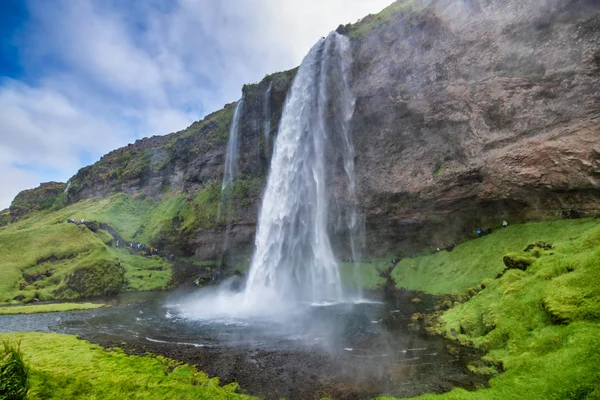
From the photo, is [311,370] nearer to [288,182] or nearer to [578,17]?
[288,182]

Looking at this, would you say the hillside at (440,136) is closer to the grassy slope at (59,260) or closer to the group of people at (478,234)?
the grassy slope at (59,260)

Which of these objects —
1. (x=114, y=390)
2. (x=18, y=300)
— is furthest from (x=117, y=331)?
(x=18, y=300)

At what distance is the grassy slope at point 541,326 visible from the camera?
9.48 metres

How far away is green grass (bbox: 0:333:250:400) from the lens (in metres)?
11.3

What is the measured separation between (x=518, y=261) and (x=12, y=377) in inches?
1023

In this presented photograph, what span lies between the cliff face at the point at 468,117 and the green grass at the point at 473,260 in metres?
2.92

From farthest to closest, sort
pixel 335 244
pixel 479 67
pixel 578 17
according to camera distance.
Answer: pixel 335 244 < pixel 479 67 < pixel 578 17

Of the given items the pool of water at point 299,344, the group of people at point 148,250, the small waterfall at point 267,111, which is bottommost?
the pool of water at point 299,344

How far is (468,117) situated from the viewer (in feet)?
132

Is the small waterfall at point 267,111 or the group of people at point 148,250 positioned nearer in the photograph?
the small waterfall at point 267,111

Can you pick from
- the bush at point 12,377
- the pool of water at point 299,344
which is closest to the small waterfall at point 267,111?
the pool of water at point 299,344

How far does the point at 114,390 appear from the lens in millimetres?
11953

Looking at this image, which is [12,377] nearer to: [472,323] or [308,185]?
[472,323]

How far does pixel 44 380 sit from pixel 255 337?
1390 cm
